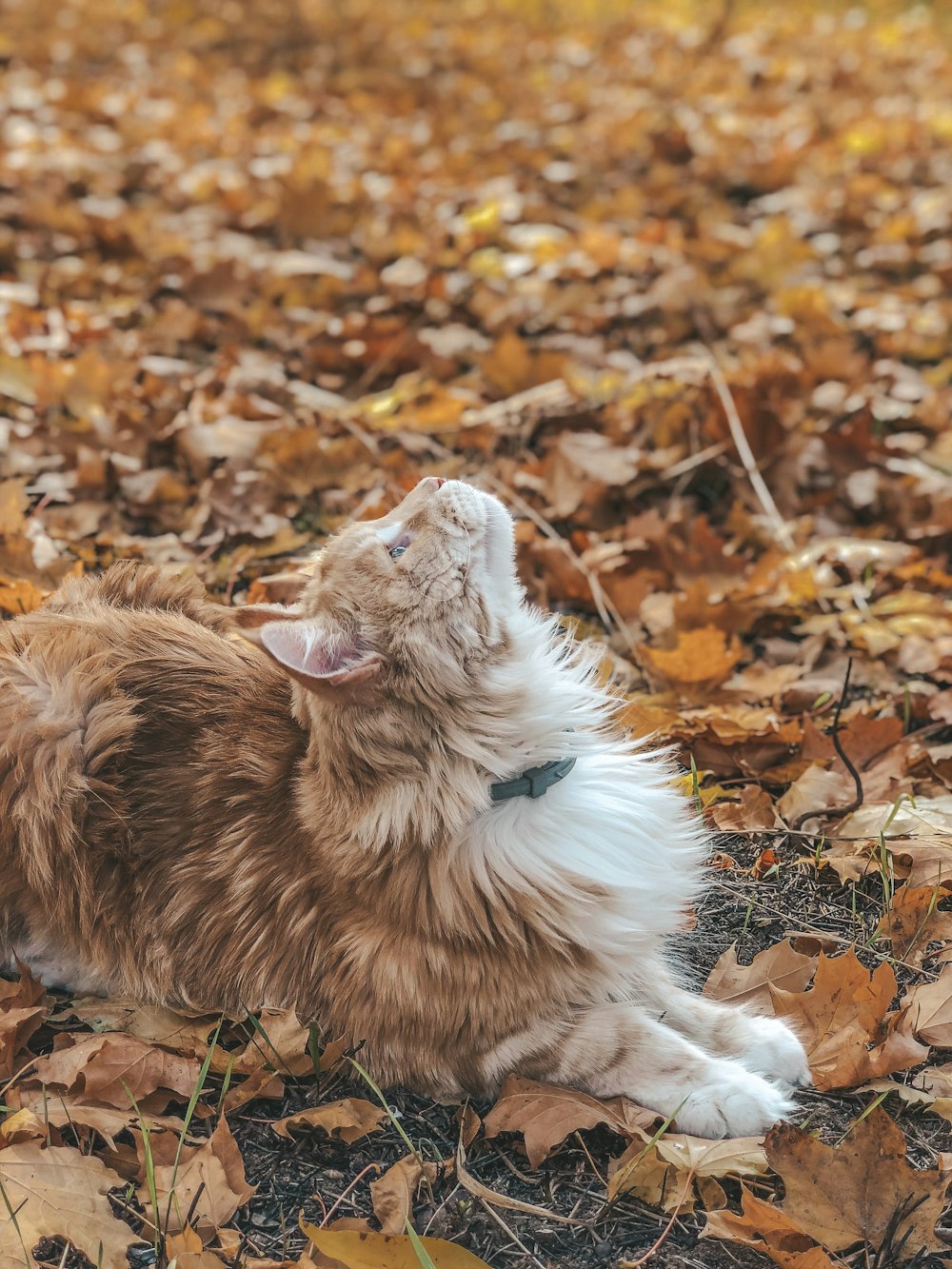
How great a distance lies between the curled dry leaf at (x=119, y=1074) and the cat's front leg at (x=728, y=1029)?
0.93m

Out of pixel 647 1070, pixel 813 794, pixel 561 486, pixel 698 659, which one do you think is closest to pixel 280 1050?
pixel 647 1070

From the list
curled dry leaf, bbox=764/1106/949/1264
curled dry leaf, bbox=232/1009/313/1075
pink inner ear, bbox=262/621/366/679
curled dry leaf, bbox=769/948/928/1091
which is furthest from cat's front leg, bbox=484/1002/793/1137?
pink inner ear, bbox=262/621/366/679

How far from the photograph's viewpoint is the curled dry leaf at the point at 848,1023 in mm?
2256

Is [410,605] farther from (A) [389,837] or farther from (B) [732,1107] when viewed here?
(B) [732,1107]

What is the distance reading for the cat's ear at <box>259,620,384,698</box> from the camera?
6.91 feet

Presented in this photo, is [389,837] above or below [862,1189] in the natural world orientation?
above

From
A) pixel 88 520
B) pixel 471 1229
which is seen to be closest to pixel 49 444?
pixel 88 520

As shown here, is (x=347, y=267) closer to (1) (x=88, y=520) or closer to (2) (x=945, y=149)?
(1) (x=88, y=520)

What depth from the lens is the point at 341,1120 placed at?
7.22 feet

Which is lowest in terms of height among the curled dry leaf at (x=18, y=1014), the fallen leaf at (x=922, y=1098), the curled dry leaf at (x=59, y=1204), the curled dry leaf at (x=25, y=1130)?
the curled dry leaf at (x=18, y=1014)

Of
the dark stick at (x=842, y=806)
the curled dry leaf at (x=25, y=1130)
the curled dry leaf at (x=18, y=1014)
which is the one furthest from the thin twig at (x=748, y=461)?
the curled dry leaf at (x=25, y=1130)

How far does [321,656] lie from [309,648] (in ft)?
0.16

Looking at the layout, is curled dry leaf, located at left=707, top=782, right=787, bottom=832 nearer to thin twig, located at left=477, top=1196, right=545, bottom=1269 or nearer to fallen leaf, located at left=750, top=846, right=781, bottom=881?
fallen leaf, located at left=750, top=846, right=781, bottom=881

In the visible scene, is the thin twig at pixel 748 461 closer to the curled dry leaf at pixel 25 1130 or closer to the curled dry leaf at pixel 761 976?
the curled dry leaf at pixel 761 976
